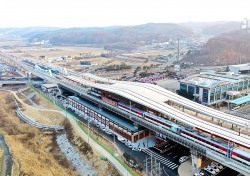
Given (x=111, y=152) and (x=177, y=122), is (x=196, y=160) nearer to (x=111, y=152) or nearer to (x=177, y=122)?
(x=177, y=122)

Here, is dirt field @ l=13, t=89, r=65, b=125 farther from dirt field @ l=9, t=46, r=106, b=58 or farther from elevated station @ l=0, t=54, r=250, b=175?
dirt field @ l=9, t=46, r=106, b=58

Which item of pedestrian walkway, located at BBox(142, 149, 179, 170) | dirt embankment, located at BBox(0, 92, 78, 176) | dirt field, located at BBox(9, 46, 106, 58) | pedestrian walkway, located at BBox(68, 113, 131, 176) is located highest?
dirt field, located at BBox(9, 46, 106, 58)

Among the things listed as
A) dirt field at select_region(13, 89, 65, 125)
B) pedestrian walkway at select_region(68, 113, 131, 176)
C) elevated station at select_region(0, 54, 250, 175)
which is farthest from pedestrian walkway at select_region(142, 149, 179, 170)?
dirt field at select_region(13, 89, 65, 125)

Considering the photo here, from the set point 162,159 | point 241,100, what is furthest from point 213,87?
point 162,159

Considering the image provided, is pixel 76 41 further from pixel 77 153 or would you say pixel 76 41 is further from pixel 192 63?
pixel 77 153

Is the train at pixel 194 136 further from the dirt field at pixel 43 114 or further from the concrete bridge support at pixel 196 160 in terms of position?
the dirt field at pixel 43 114

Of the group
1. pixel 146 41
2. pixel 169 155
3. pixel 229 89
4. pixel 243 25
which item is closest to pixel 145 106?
pixel 169 155
